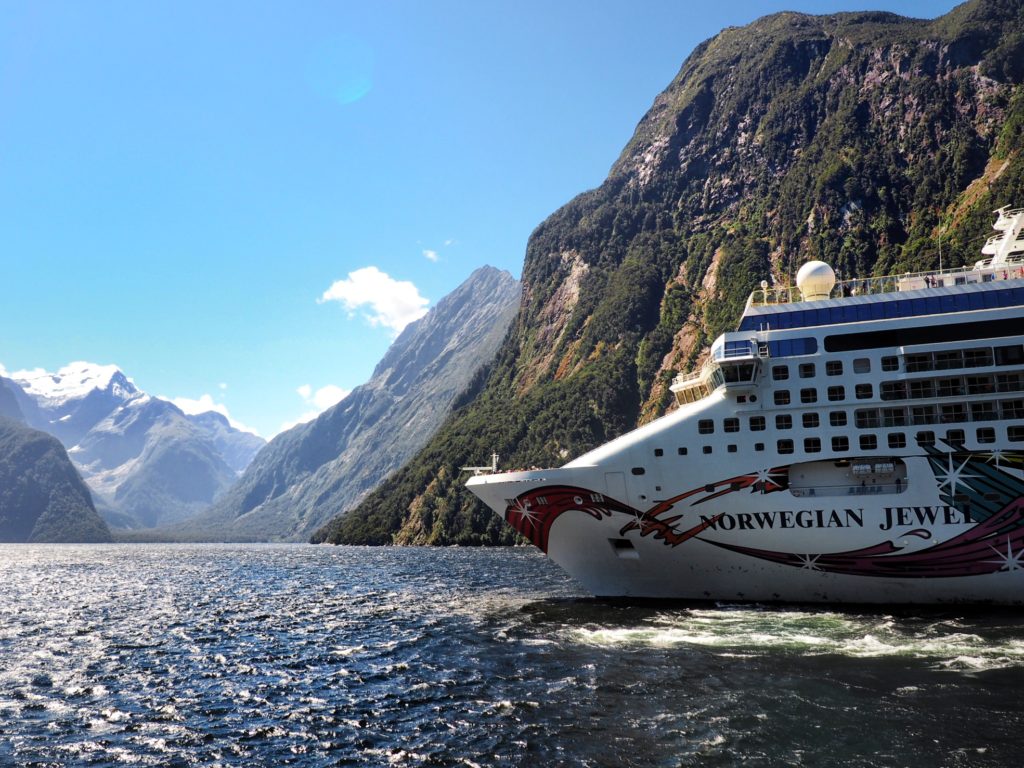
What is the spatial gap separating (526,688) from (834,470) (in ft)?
64.5

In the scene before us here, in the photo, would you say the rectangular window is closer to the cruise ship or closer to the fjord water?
the cruise ship

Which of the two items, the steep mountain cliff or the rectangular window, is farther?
the steep mountain cliff

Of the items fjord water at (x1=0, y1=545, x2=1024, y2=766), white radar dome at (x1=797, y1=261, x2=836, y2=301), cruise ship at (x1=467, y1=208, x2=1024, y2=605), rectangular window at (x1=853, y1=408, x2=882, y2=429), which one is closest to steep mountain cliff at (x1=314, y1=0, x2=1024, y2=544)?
white radar dome at (x1=797, y1=261, x2=836, y2=301)

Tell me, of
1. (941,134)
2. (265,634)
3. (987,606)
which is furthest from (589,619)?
(941,134)

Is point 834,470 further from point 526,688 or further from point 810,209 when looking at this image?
point 810,209

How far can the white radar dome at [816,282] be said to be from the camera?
3975 centimetres

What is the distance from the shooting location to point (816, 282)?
130 ft

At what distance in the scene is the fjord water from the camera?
17375 mm

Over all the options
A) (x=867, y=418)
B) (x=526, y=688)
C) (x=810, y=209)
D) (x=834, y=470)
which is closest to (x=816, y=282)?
(x=867, y=418)

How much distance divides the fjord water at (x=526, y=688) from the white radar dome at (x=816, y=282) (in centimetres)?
1716

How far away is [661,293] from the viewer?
195m

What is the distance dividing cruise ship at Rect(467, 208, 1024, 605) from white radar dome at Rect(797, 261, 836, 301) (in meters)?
2.48

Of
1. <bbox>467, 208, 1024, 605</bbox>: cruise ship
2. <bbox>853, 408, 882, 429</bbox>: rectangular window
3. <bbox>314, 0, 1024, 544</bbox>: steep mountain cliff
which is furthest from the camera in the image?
<bbox>314, 0, 1024, 544</bbox>: steep mountain cliff

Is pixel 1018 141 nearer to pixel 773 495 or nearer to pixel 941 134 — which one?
pixel 941 134
